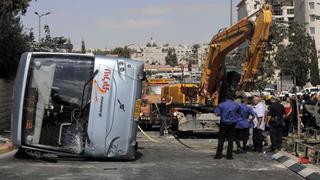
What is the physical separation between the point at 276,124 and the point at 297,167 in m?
3.99

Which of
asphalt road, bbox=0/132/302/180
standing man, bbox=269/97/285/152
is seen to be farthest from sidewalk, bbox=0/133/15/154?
standing man, bbox=269/97/285/152

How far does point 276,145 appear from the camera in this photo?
17.8m

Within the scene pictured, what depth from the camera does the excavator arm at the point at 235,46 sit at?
2044cm

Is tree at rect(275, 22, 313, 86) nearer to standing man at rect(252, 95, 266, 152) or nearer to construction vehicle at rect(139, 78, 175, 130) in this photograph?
construction vehicle at rect(139, 78, 175, 130)

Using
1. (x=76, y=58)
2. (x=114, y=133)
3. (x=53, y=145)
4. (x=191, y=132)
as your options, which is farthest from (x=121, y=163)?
(x=191, y=132)

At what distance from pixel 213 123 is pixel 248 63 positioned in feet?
13.4

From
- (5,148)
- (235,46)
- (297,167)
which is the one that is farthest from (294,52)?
(297,167)

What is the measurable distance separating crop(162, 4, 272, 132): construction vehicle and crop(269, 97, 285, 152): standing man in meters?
3.13

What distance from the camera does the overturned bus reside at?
14461 millimetres

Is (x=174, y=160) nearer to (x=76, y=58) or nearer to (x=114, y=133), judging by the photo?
(x=114, y=133)

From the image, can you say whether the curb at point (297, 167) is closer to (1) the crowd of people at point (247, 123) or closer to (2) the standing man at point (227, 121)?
(1) the crowd of people at point (247, 123)

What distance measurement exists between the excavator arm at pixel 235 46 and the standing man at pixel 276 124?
3097mm

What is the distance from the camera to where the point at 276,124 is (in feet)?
58.5

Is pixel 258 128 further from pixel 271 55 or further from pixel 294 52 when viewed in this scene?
A: pixel 294 52
